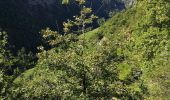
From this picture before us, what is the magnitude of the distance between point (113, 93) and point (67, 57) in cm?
394

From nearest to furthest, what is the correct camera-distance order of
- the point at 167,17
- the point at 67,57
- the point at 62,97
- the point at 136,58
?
the point at 62,97 → the point at 67,57 → the point at 136,58 → the point at 167,17

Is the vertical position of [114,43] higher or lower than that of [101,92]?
higher

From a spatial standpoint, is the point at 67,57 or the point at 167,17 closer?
the point at 67,57

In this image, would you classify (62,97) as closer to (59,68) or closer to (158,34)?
(59,68)

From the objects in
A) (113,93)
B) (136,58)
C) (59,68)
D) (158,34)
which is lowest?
(113,93)

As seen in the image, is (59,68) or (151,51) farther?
(151,51)

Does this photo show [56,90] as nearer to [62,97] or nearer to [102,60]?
[62,97]

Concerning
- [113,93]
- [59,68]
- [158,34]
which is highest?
[158,34]

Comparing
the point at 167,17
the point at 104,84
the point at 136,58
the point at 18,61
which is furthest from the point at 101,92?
the point at 167,17

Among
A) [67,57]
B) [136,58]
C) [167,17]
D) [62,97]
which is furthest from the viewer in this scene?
[167,17]

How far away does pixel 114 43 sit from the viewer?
27.4 meters

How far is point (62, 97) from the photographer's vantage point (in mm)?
24375

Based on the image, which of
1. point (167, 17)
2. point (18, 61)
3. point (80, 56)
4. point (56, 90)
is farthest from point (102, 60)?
point (167, 17)

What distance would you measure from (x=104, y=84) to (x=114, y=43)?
359cm
